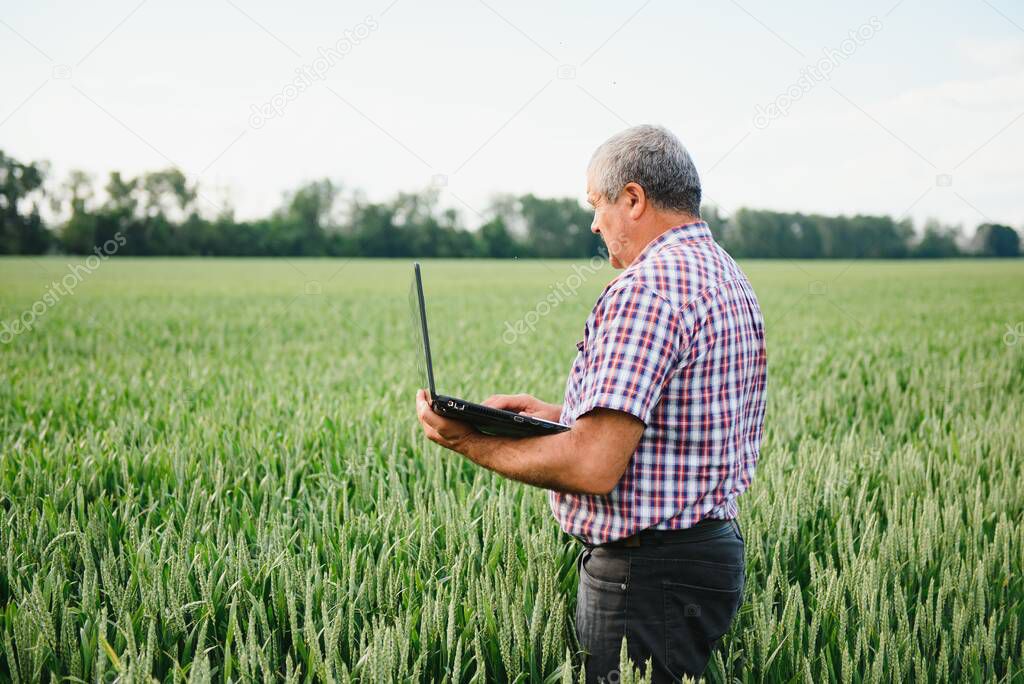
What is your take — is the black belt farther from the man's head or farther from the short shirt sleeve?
the man's head

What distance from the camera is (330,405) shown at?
19.1 feet

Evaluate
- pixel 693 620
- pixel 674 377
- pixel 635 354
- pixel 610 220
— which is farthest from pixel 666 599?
pixel 610 220

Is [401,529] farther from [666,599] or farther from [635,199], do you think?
[635,199]

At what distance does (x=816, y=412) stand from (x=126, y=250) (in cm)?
7431

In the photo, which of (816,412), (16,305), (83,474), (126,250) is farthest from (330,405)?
(126,250)

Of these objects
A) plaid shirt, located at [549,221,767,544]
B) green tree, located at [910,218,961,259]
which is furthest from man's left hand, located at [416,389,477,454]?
green tree, located at [910,218,961,259]

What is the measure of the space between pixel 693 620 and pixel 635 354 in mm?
789

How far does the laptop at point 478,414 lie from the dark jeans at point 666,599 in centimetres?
42

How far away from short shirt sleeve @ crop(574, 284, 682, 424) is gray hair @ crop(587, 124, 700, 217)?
29 cm

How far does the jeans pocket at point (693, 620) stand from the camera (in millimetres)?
1862

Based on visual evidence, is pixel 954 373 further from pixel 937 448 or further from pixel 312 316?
pixel 312 316

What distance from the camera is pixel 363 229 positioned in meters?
65.4

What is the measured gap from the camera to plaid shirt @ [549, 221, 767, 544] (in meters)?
1.62

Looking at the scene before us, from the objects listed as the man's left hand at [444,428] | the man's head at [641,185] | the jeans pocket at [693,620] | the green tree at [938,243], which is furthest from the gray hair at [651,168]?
the green tree at [938,243]
